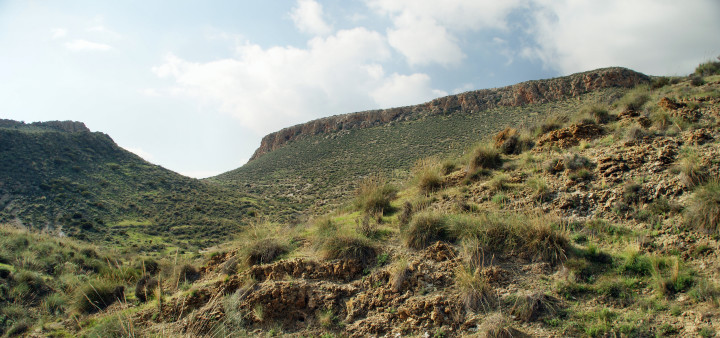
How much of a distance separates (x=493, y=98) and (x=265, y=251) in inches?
1828

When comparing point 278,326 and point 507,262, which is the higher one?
point 507,262

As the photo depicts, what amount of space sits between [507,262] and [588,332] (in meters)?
1.72

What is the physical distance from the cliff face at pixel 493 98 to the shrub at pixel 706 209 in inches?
1346

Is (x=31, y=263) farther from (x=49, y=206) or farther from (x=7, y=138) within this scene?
(x=7, y=138)

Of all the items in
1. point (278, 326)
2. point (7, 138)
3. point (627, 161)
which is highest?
point (7, 138)

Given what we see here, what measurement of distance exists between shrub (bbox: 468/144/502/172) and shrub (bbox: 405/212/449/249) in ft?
11.9

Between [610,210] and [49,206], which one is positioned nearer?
[610,210]

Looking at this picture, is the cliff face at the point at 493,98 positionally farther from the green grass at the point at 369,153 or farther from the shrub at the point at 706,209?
the shrub at the point at 706,209

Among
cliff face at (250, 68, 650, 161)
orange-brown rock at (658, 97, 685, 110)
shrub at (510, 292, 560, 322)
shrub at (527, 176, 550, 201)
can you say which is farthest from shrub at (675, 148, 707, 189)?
cliff face at (250, 68, 650, 161)

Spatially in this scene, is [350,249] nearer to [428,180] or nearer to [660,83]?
[428,180]

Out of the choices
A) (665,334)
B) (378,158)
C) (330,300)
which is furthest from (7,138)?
(665,334)

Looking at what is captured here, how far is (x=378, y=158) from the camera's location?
37594 millimetres

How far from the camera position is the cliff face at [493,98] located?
4078 centimetres

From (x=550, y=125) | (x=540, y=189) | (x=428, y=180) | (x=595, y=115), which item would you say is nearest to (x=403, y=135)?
(x=550, y=125)
